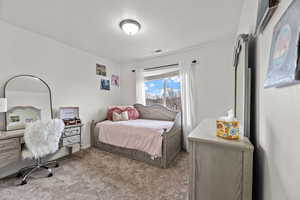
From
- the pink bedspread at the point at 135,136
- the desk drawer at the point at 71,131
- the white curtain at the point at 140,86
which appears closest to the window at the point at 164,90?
the white curtain at the point at 140,86

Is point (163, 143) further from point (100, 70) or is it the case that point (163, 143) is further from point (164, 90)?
point (100, 70)

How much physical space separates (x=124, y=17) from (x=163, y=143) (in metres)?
2.09

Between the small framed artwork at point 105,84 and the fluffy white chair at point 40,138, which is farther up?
the small framed artwork at point 105,84

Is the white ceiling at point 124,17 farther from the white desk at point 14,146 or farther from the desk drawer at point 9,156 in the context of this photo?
the desk drawer at point 9,156

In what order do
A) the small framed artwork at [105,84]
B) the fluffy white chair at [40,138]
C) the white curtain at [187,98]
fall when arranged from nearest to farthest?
the fluffy white chair at [40,138], the white curtain at [187,98], the small framed artwork at [105,84]

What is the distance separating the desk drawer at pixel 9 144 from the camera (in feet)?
5.26

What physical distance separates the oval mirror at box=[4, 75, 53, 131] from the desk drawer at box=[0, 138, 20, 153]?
0.40m

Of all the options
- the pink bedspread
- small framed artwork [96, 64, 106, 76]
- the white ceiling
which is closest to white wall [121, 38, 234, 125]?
the white ceiling

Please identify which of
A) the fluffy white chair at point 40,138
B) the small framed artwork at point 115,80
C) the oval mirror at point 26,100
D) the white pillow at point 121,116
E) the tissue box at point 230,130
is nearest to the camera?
the tissue box at point 230,130

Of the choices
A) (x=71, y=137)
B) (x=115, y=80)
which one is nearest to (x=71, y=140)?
(x=71, y=137)

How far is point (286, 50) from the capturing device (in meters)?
0.46

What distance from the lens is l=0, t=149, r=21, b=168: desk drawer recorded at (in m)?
1.60

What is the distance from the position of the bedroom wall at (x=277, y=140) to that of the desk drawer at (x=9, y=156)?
275 centimetres

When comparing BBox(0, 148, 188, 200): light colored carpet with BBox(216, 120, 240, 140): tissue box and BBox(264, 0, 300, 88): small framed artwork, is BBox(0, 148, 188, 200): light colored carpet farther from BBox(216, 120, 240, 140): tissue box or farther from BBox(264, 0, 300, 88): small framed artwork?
BBox(264, 0, 300, 88): small framed artwork
